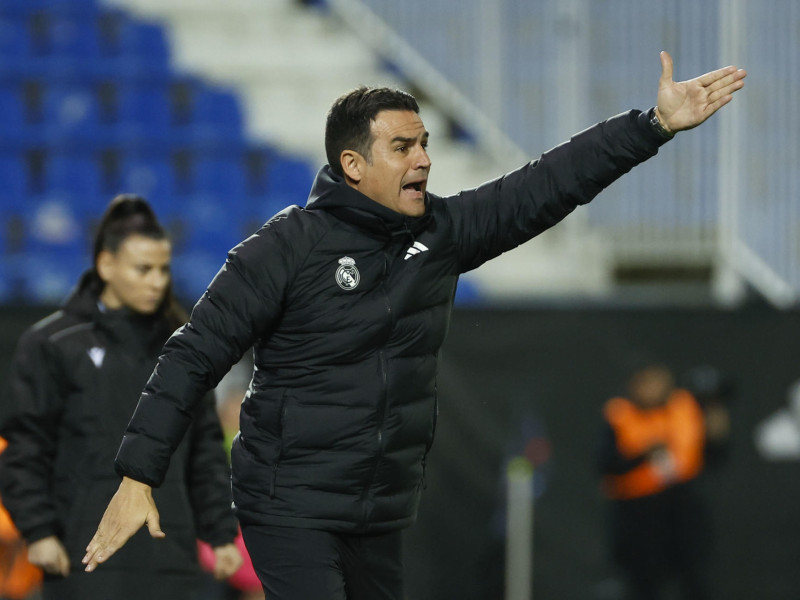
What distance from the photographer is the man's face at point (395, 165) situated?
3.25 metres

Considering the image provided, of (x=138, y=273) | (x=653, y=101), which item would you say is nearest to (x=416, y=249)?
(x=138, y=273)

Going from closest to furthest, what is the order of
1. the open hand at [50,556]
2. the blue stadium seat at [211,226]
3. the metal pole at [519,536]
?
the open hand at [50,556]
the metal pole at [519,536]
the blue stadium seat at [211,226]

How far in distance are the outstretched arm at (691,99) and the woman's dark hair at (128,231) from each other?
5.80 feet

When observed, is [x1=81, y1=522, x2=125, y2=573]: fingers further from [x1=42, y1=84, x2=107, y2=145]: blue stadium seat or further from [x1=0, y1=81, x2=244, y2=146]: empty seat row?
[x1=42, y1=84, x2=107, y2=145]: blue stadium seat

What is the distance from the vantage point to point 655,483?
7637 mm

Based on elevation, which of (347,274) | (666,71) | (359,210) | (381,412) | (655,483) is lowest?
(655,483)

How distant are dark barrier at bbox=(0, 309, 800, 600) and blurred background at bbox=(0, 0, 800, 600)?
12mm

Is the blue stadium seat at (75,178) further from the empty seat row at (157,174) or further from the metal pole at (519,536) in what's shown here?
the metal pole at (519,536)

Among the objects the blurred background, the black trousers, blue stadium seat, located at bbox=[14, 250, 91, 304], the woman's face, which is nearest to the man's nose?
the black trousers

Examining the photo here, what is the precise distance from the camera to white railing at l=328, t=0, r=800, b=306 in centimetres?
891

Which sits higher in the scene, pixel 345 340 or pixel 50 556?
pixel 345 340

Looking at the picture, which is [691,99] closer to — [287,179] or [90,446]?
[90,446]

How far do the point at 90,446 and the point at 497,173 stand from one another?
6.84 meters

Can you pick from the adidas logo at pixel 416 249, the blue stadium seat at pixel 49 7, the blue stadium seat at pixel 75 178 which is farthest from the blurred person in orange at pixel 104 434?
→ the blue stadium seat at pixel 49 7
